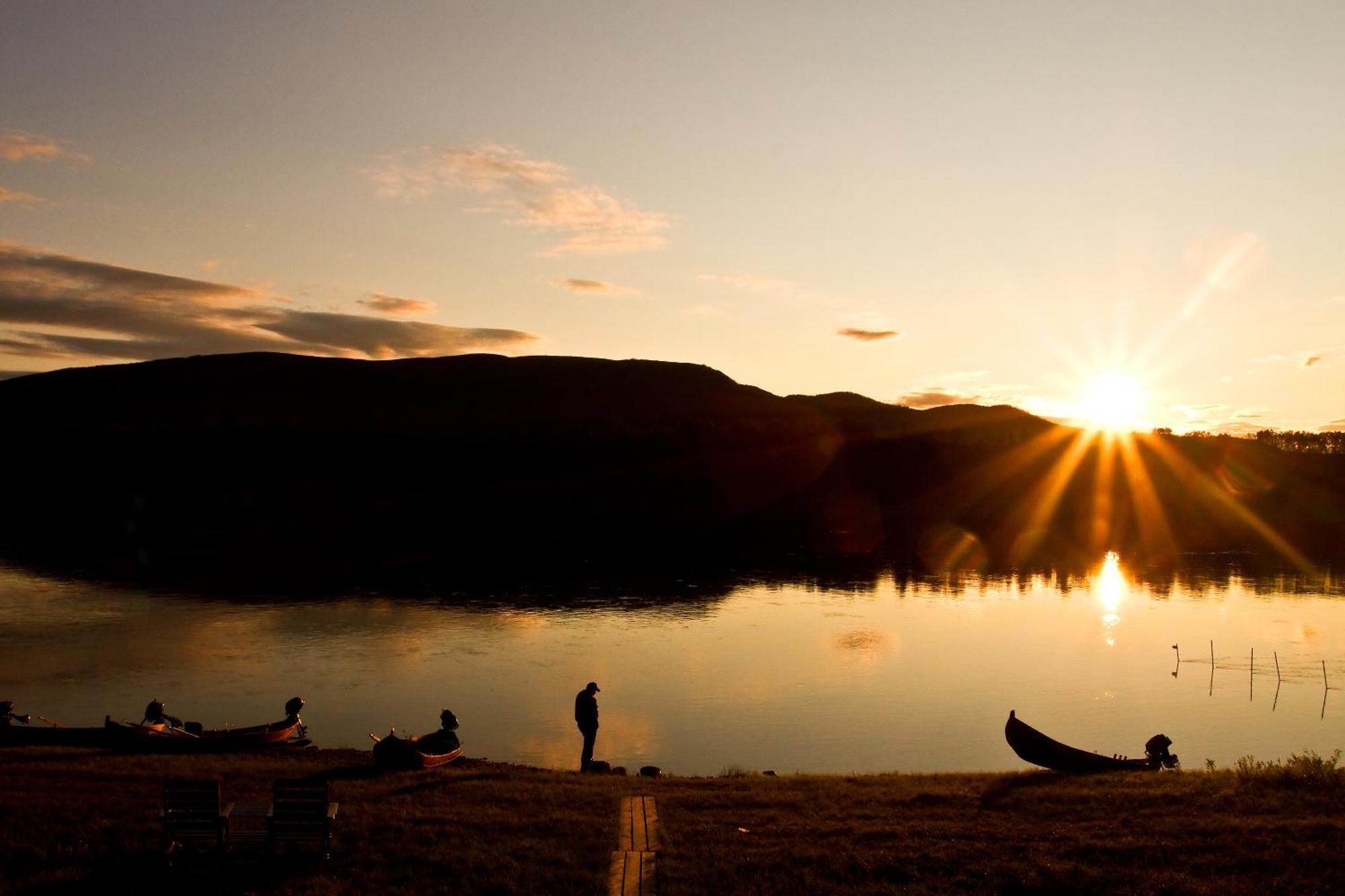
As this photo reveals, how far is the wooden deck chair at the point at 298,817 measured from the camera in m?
14.7

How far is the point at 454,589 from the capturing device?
2500 inches

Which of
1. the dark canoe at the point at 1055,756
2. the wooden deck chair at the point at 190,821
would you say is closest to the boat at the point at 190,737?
the wooden deck chair at the point at 190,821

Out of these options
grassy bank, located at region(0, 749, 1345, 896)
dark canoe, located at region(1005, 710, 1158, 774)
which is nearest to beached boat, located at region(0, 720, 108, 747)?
grassy bank, located at region(0, 749, 1345, 896)

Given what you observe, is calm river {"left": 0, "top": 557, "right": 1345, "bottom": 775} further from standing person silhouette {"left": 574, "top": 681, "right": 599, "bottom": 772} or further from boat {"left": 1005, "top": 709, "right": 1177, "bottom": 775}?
boat {"left": 1005, "top": 709, "right": 1177, "bottom": 775}

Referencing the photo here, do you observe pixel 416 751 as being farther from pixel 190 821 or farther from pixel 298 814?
pixel 190 821

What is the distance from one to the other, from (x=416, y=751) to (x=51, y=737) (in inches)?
361

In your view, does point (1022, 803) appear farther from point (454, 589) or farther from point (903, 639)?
point (454, 589)

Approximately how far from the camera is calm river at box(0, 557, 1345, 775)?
3272 cm

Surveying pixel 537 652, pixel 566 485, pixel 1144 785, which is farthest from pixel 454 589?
pixel 566 485

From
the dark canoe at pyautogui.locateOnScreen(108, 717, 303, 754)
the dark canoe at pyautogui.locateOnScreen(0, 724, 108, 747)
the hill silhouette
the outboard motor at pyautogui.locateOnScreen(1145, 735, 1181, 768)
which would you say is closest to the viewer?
the dark canoe at pyautogui.locateOnScreen(108, 717, 303, 754)

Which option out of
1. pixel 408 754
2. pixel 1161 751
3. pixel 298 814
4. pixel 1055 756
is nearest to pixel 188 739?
pixel 408 754

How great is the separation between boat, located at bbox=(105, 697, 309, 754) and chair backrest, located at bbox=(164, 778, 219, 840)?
10617 mm

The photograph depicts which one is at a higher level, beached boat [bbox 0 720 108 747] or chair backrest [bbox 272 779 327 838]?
chair backrest [bbox 272 779 327 838]

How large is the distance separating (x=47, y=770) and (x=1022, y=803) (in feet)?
60.7
